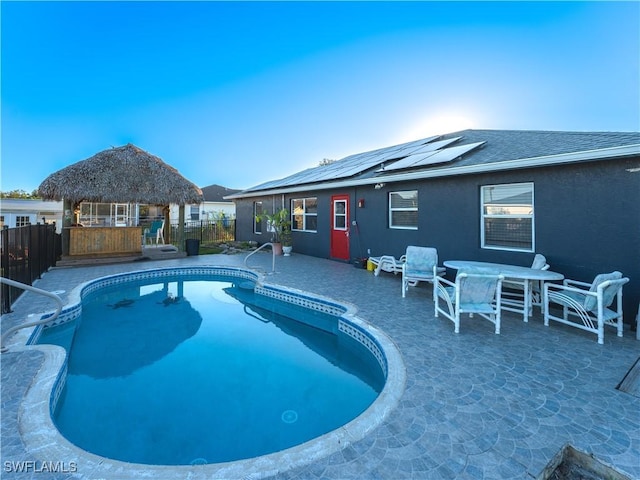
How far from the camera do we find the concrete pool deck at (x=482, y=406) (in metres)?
2.06

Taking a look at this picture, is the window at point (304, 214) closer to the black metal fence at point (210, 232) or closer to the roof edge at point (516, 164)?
the roof edge at point (516, 164)

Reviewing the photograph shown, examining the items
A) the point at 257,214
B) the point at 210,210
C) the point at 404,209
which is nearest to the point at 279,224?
the point at 257,214

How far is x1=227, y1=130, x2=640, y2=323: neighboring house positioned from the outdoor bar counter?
717 cm

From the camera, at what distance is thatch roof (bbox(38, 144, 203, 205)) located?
33.2ft

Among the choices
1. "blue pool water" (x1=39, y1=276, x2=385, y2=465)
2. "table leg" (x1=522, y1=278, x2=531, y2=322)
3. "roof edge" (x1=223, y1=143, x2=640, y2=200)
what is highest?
"roof edge" (x1=223, y1=143, x2=640, y2=200)

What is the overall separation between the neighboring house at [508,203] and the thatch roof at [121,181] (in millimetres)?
5675

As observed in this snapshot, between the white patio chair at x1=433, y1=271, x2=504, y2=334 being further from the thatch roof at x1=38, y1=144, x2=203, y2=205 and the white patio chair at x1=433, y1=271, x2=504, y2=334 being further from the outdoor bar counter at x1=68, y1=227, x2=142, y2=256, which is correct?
the outdoor bar counter at x1=68, y1=227, x2=142, y2=256

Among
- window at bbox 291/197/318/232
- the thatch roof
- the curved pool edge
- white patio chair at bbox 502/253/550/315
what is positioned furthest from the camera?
window at bbox 291/197/318/232

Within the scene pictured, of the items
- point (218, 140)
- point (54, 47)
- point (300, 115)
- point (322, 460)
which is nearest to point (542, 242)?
point (322, 460)

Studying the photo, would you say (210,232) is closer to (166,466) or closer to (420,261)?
(420,261)

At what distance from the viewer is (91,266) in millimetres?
10141

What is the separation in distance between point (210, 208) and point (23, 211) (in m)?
12.2

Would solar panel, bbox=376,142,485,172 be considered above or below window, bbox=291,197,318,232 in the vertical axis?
above

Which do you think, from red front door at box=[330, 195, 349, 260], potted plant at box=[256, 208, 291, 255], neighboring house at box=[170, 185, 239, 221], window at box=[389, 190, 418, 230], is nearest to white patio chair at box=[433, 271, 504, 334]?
window at box=[389, 190, 418, 230]
